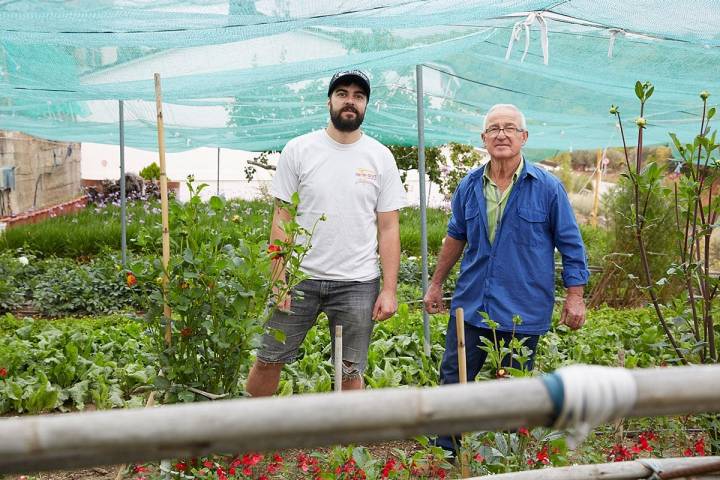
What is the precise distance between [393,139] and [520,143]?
18.7 ft

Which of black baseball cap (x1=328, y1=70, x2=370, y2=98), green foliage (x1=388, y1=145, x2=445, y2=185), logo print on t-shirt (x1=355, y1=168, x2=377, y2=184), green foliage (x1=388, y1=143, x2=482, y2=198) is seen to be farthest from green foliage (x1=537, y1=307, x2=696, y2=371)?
green foliage (x1=388, y1=143, x2=482, y2=198)

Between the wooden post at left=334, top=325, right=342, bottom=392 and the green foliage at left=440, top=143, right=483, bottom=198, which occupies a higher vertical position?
the green foliage at left=440, top=143, right=483, bottom=198

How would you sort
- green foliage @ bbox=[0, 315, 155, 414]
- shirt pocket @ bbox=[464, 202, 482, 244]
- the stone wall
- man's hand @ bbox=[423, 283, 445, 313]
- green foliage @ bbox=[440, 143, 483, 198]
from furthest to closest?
green foliage @ bbox=[440, 143, 483, 198] → the stone wall → green foliage @ bbox=[0, 315, 155, 414] → man's hand @ bbox=[423, 283, 445, 313] → shirt pocket @ bbox=[464, 202, 482, 244]

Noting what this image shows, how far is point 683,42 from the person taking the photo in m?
5.03

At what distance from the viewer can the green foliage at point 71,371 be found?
4121 millimetres

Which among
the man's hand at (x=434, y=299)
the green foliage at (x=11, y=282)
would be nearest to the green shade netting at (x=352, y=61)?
the green foliage at (x=11, y=282)

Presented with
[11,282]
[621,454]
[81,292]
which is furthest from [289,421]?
[11,282]

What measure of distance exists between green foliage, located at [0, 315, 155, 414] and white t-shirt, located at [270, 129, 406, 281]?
3.47 feet

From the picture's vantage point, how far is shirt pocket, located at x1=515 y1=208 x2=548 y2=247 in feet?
11.0

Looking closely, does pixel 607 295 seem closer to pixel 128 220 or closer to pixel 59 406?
pixel 59 406

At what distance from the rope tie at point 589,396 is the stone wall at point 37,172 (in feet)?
37.3

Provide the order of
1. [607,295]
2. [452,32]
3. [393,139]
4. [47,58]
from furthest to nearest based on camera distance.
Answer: [393,139]
[607,295]
[47,58]
[452,32]

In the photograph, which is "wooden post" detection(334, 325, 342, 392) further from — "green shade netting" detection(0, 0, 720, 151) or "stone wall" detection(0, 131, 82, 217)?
"stone wall" detection(0, 131, 82, 217)

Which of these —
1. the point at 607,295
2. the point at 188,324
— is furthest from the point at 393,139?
the point at 188,324
